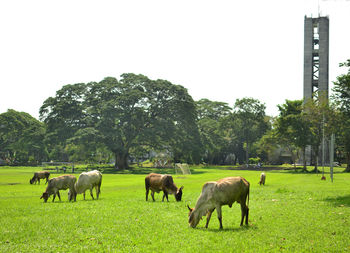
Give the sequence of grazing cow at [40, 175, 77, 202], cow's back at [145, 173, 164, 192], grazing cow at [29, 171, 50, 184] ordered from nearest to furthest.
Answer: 1. cow's back at [145, 173, 164, 192]
2. grazing cow at [40, 175, 77, 202]
3. grazing cow at [29, 171, 50, 184]

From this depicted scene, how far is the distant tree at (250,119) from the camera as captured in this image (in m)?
95.8

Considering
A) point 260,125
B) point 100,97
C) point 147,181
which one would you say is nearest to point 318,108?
point 260,125

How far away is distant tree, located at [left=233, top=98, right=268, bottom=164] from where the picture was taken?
95.8m

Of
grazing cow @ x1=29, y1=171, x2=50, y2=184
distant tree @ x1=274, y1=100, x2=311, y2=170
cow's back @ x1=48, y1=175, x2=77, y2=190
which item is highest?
distant tree @ x1=274, y1=100, x2=311, y2=170

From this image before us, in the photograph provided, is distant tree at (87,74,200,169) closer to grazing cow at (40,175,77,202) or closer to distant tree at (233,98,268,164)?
distant tree at (233,98,268,164)

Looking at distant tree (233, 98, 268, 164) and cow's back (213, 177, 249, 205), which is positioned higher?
distant tree (233, 98, 268, 164)

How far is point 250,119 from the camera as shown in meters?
97.6

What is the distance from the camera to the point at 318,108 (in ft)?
220

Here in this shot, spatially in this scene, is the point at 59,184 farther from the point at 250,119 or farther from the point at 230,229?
the point at 250,119

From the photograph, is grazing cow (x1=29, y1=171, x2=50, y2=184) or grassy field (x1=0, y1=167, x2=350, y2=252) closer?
grassy field (x1=0, y1=167, x2=350, y2=252)

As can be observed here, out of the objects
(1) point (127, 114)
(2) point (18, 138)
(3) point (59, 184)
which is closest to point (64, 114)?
(1) point (127, 114)

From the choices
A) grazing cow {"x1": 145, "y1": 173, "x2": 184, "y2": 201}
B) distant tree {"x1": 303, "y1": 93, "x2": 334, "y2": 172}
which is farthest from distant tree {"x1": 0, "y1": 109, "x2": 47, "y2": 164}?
grazing cow {"x1": 145, "y1": 173, "x2": 184, "y2": 201}

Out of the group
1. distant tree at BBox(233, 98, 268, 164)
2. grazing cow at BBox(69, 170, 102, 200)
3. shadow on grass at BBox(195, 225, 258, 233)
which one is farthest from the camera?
distant tree at BBox(233, 98, 268, 164)

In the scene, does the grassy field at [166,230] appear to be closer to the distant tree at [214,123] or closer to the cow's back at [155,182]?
the cow's back at [155,182]
